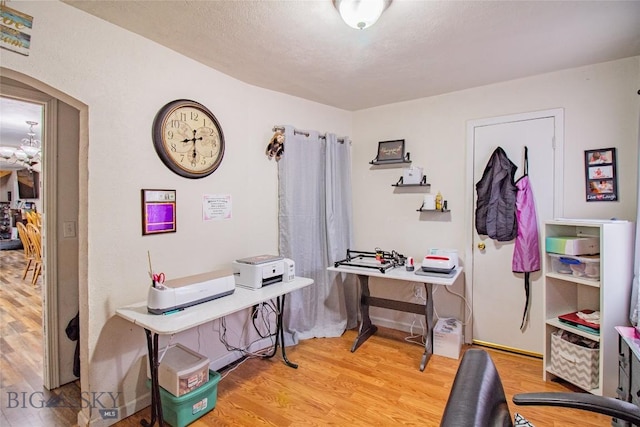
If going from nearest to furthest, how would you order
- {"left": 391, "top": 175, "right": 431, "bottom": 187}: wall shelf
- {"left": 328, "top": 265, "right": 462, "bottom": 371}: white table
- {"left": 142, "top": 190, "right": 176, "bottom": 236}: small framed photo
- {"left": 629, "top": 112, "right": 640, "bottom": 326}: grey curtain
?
{"left": 629, "top": 112, "right": 640, "bottom": 326}: grey curtain → {"left": 142, "top": 190, "right": 176, "bottom": 236}: small framed photo → {"left": 328, "top": 265, "right": 462, "bottom": 371}: white table → {"left": 391, "top": 175, "right": 431, "bottom": 187}: wall shelf

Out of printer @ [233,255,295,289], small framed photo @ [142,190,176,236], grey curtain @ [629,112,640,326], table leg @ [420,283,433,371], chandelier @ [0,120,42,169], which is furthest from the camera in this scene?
chandelier @ [0,120,42,169]

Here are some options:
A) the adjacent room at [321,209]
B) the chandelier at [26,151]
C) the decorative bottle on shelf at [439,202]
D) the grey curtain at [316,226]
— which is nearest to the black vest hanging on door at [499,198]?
the adjacent room at [321,209]

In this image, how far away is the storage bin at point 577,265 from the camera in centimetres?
219

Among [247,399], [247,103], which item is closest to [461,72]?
[247,103]

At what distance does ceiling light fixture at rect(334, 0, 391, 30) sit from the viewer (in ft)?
5.19

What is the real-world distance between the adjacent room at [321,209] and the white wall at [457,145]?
2 centimetres

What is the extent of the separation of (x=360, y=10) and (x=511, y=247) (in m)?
2.38

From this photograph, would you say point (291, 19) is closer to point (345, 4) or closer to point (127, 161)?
point (345, 4)

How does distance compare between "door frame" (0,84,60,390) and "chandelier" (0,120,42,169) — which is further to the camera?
"chandelier" (0,120,42,169)

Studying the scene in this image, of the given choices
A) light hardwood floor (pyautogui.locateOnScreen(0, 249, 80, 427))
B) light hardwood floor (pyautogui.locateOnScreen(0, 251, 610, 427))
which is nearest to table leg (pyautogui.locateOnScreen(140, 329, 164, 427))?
light hardwood floor (pyautogui.locateOnScreen(0, 251, 610, 427))

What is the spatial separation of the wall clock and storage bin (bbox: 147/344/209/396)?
128 cm

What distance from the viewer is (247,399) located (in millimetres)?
2172

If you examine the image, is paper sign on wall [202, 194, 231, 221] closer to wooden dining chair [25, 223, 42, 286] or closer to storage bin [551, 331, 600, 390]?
storage bin [551, 331, 600, 390]

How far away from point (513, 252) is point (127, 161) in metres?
Answer: 3.18
